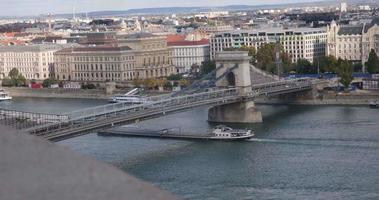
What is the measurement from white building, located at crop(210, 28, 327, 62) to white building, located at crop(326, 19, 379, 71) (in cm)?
22

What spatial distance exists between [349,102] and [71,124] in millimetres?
4127

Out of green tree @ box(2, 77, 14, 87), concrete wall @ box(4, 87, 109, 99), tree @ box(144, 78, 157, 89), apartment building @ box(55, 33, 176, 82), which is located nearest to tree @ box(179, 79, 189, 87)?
tree @ box(144, 78, 157, 89)

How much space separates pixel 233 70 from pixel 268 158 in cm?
334

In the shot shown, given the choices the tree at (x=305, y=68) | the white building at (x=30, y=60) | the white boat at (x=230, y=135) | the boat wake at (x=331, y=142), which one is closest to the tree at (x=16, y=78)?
the white building at (x=30, y=60)

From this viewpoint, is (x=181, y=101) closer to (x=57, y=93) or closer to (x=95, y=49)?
(x=57, y=93)

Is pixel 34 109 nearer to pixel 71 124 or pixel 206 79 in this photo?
pixel 206 79

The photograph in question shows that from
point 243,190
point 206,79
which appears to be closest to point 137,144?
point 243,190

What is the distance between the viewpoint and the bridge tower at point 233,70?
8.59 meters

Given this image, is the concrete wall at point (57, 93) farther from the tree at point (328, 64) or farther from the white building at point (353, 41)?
the white building at point (353, 41)

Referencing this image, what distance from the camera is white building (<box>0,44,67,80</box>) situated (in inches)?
560

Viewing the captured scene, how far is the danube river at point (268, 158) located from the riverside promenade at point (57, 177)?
113 inches

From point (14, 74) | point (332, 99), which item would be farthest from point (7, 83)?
point (332, 99)

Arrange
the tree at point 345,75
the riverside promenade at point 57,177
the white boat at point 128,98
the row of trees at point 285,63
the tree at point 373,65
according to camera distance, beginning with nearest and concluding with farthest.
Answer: the riverside promenade at point 57,177 < the white boat at point 128,98 < the tree at point 345,75 < the tree at point 373,65 < the row of trees at point 285,63

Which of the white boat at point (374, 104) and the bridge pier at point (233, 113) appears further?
the white boat at point (374, 104)
